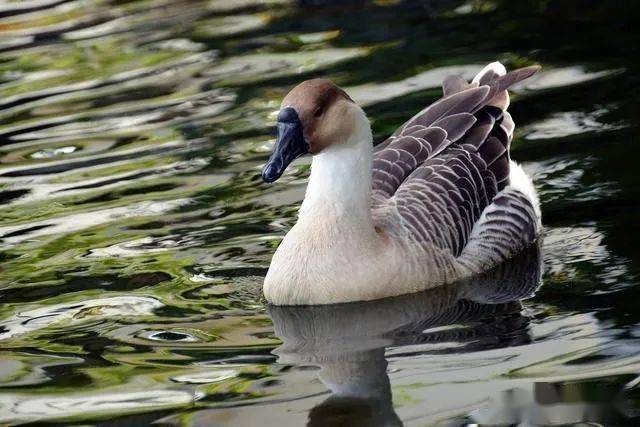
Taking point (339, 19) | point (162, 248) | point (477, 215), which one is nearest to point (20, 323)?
point (162, 248)

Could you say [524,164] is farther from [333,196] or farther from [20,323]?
[20,323]

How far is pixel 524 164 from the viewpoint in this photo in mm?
11188

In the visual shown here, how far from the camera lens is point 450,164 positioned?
9.70 m

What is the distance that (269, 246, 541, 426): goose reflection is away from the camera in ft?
23.8

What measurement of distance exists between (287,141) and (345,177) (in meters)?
0.53

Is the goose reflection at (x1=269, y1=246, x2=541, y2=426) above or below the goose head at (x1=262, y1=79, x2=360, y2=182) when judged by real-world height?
below

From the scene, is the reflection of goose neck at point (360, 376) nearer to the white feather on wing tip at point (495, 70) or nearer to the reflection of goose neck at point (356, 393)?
the reflection of goose neck at point (356, 393)

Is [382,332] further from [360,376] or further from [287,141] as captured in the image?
[287,141]

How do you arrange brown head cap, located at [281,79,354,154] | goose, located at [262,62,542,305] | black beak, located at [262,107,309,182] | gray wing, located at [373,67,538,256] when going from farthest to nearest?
gray wing, located at [373,67,538,256] < goose, located at [262,62,542,305] < brown head cap, located at [281,79,354,154] < black beak, located at [262,107,309,182]

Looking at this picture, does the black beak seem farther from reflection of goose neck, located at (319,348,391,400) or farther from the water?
reflection of goose neck, located at (319,348,391,400)

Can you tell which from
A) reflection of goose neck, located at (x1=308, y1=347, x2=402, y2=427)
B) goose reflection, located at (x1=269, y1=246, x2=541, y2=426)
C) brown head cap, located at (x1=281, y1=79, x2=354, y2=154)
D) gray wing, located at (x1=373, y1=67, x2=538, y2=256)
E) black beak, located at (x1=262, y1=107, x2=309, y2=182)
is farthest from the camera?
gray wing, located at (x1=373, y1=67, x2=538, y2=256)

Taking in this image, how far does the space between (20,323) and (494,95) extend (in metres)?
3.71

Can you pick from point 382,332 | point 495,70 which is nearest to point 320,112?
point 382,332

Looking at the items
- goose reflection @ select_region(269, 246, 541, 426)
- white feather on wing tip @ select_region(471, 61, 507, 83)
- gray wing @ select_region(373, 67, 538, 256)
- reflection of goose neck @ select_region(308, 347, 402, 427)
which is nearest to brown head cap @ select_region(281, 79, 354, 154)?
gray wing @ select_region(373, 67, 538, 256)
